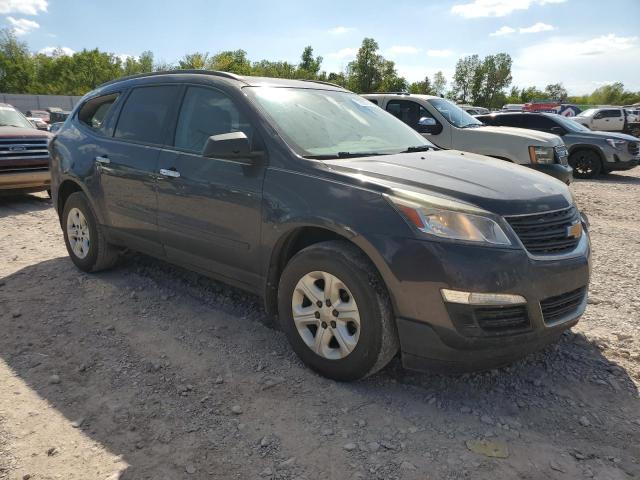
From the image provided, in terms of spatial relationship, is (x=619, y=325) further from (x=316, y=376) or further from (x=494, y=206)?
(x=316, y=376)

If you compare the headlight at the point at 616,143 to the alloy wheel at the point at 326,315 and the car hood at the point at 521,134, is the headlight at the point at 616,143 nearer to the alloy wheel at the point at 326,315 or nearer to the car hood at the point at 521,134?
the car hood at the point at 521,134

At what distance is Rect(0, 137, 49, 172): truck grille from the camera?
8172mm

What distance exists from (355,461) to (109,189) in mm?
3186

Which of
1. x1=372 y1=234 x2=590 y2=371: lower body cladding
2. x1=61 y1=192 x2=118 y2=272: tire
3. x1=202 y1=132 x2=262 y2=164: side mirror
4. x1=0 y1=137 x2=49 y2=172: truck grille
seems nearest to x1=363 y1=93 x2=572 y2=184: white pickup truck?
x1=61 y1=192 x2=118 y2=272: tire

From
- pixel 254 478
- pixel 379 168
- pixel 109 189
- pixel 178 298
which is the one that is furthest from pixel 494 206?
pixel 109 189

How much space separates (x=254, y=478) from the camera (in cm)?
228

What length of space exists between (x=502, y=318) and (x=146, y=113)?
323 cm

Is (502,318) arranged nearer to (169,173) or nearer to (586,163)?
(169,173)

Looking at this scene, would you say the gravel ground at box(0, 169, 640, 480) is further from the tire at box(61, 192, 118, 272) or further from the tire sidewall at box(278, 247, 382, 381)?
the tire at box(61, 192, 118, 272)

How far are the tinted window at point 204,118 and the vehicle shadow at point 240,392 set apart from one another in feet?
4.44

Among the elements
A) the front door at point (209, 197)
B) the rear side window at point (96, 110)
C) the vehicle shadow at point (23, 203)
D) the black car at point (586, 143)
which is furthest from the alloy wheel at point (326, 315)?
the black car at point (586, 143)

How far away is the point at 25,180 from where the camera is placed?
8320mm

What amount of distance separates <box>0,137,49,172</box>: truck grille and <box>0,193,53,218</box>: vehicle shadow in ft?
2.05

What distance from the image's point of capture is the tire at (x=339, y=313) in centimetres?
271
